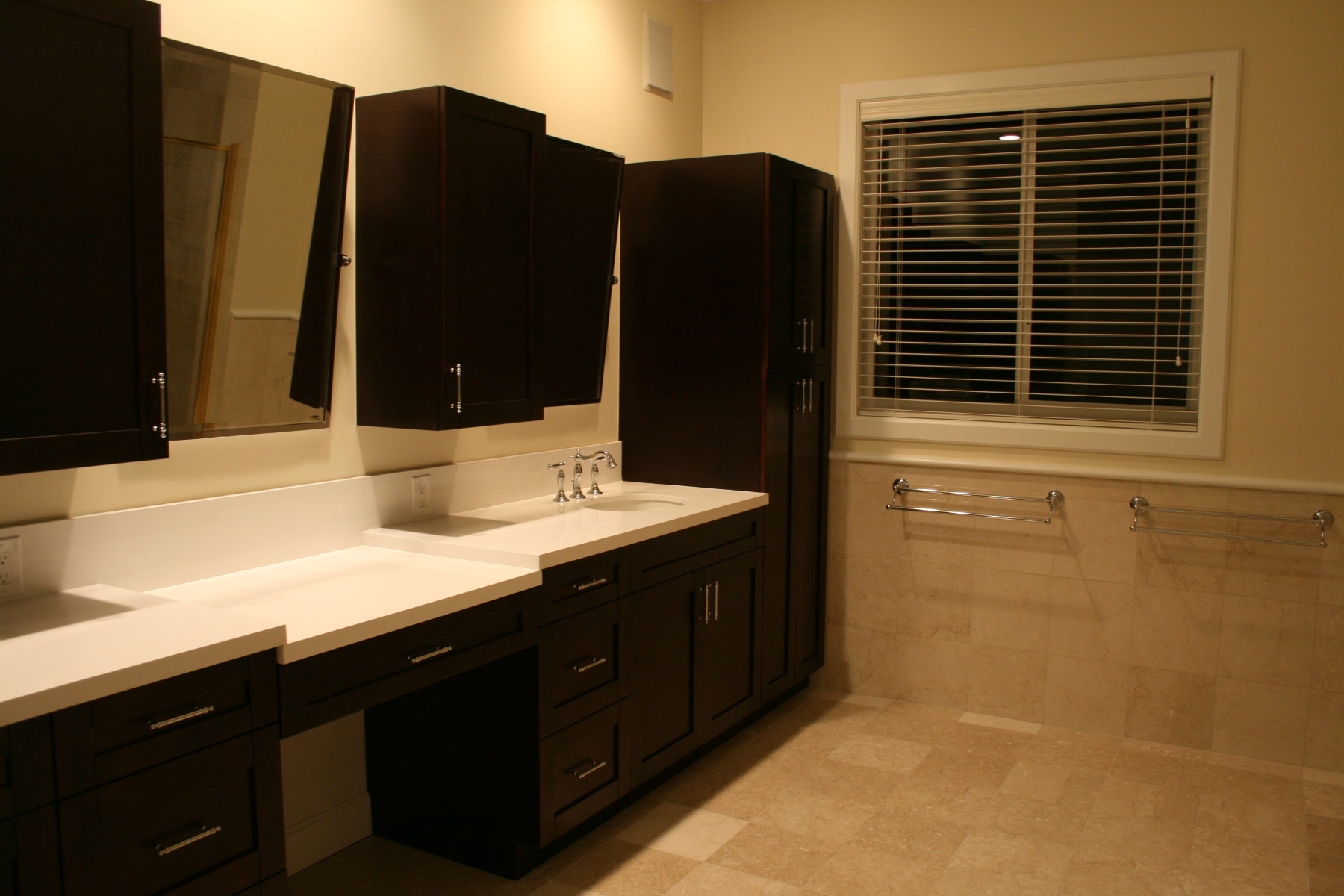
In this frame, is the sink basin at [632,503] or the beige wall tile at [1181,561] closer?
the sink basin at [632,503]

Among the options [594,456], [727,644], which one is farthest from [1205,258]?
[594,456]

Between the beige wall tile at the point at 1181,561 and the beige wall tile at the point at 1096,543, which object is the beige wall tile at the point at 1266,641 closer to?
the beige wall tile at the point at 1181,561

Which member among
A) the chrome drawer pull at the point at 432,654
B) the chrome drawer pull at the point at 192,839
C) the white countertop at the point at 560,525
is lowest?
the chrome drawer pull at the point at 192,839

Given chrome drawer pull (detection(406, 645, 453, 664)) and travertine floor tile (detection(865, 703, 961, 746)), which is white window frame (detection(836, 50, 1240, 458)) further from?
chrome drawer pull (detection(406, 645, 453, 664))

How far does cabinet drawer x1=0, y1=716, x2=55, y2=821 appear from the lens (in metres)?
1.49

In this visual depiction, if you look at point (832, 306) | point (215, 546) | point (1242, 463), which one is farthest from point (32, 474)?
point (1242, 463)

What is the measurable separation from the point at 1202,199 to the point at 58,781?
12.1ft

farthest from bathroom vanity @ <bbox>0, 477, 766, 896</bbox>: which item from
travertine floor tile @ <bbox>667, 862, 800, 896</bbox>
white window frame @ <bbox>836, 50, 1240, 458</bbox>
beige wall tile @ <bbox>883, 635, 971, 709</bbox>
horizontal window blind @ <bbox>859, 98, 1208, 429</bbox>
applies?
horizontal window blind @ <bbox>859, 98, 1208, 429</bbox>

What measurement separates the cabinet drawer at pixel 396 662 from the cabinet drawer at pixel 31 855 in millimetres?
425

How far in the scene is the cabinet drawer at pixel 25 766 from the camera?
1490 millimetres

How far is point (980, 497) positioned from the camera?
155 inches

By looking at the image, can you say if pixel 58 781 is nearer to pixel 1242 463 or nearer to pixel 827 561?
pixel 827 561

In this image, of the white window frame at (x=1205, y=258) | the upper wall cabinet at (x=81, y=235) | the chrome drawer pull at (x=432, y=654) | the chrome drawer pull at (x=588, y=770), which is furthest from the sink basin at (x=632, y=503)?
the upper wall cabinet at (x=81, y=235)

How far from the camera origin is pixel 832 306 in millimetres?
Answer: 4145
